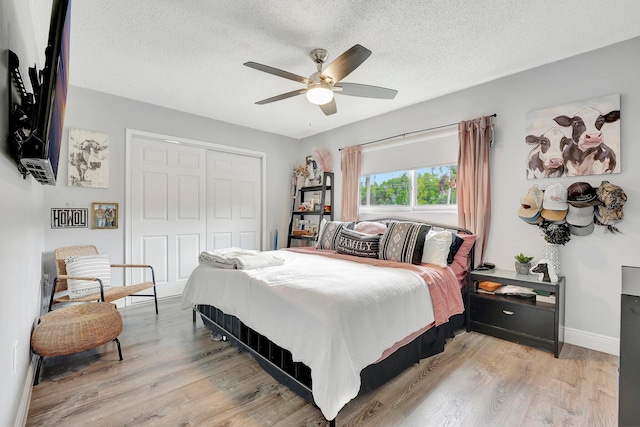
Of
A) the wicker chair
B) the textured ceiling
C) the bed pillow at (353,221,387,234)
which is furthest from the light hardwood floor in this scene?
the textured ceiling

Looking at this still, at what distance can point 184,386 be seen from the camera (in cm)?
192

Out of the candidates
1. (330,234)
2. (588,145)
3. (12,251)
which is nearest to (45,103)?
(12,251)

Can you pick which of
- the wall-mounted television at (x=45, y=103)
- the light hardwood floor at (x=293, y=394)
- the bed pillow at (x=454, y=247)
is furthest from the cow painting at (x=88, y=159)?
the bed pillow at (x=454, y=247)

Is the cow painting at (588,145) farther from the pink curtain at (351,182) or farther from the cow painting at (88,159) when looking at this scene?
the cow painting at (88,159)

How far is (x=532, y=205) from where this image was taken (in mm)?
2596

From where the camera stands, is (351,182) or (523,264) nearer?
(523,264)

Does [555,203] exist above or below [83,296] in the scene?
above

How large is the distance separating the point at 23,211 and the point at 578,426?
3.35 metres

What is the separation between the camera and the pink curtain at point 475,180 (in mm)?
2982

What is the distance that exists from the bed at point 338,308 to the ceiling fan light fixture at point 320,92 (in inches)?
55.8

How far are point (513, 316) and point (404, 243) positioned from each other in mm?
1124

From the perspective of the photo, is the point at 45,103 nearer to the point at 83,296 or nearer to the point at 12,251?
the point at 12,251

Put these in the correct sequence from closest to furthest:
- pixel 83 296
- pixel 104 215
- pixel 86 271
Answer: pixel 83 296 < pixel 86 271 < pixel 104 215

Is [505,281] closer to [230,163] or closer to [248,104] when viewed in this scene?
[248,104]
